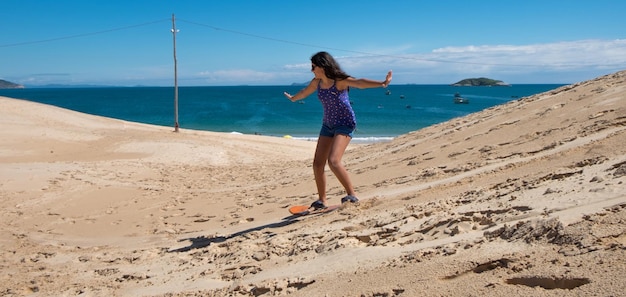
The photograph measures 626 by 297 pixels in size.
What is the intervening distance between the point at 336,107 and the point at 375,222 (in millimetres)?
1267

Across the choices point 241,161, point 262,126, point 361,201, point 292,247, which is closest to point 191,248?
point 292,247

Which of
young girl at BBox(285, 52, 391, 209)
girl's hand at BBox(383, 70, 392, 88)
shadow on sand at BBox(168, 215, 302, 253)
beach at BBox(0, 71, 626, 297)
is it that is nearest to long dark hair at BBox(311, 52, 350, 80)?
young girl at BBox(285, 52, 391, 209)

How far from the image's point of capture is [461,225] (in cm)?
385

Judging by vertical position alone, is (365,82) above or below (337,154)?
above

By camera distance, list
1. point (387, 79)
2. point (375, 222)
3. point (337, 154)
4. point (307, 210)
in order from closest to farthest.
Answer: point (375, 222), point (387, 79), point (337, 154), point (307, 210)

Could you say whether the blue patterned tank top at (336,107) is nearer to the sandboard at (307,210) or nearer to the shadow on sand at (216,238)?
the sandboard at (307,210)

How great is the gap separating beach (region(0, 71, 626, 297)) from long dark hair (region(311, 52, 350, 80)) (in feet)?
4.11

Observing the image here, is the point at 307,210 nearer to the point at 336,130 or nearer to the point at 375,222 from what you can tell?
the point at 336,130

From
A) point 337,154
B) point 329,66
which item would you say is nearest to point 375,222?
point 337,154

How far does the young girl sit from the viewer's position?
524 cm

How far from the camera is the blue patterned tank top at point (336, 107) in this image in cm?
532

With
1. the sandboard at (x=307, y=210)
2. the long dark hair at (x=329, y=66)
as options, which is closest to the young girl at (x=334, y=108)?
the long dark hair at (x=329, y=66)

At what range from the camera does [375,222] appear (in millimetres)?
→ 4613

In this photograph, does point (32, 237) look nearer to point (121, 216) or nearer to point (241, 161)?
point (121, 216)
